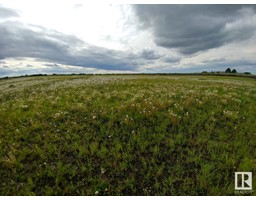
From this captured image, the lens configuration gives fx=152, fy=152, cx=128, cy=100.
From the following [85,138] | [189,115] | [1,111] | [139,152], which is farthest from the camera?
[1,111]

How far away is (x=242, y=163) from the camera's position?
16.4ft

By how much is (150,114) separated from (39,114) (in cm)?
643

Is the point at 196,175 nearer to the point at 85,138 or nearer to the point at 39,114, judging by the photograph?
the point at 85,138

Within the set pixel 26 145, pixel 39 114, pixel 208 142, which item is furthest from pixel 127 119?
pixel 39 114

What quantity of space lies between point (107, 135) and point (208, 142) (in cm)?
428

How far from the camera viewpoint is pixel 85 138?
6.69 meters

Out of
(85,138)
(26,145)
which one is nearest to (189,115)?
(85,138)

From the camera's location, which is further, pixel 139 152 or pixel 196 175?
pixel 139 152

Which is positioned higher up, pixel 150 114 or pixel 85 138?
pixel 150 114

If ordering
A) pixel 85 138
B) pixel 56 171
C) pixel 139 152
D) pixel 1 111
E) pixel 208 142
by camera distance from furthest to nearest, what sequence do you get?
pixel 1 111 → pixel 85 138 → pixel 208 142 → pixel 139 152 → pixel 56 171

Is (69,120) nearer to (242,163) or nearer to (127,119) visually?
(127,119)

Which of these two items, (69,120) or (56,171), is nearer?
(56,171)

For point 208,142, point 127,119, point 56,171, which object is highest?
point 127,119

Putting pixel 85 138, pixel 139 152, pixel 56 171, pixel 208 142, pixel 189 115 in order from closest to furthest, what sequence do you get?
pixel 56 171
pixel 139 152
pixel 208 142
pixel 85 138
pixel 189 115
